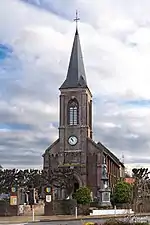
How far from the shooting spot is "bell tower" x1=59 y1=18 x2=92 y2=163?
85.9m

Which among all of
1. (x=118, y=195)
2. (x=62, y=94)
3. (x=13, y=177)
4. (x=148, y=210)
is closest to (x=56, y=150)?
(x=62, y=94)

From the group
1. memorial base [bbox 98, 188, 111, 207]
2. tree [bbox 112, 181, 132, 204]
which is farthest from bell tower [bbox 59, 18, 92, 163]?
memorial base [bbox 98, 188, 111, 207]

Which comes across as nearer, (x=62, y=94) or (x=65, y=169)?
(x=65, y=169)

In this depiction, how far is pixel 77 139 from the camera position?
86.4 meters

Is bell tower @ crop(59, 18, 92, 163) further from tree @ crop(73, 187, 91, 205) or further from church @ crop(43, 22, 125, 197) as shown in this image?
tree @ crop(73, 187, 91, 205)

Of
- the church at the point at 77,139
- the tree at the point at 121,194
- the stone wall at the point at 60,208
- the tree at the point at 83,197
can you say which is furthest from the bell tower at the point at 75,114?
the stone wall at the point at 60,208

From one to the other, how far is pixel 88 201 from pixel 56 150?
30352 millimetres

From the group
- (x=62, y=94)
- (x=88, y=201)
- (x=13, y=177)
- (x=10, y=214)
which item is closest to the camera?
(x=10, y=214)

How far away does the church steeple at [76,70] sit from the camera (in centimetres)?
8931

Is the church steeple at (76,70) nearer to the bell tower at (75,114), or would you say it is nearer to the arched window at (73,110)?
the bell tower at (75,114)

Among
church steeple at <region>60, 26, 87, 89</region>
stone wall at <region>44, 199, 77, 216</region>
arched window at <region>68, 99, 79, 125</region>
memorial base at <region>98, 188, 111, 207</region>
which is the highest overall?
church steeple at <region>60, 26, 87, 89</region>

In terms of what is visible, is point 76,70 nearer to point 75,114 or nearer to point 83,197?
point 75,114

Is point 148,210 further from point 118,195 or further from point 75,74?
point 75,74

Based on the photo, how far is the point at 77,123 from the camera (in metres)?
87.1
